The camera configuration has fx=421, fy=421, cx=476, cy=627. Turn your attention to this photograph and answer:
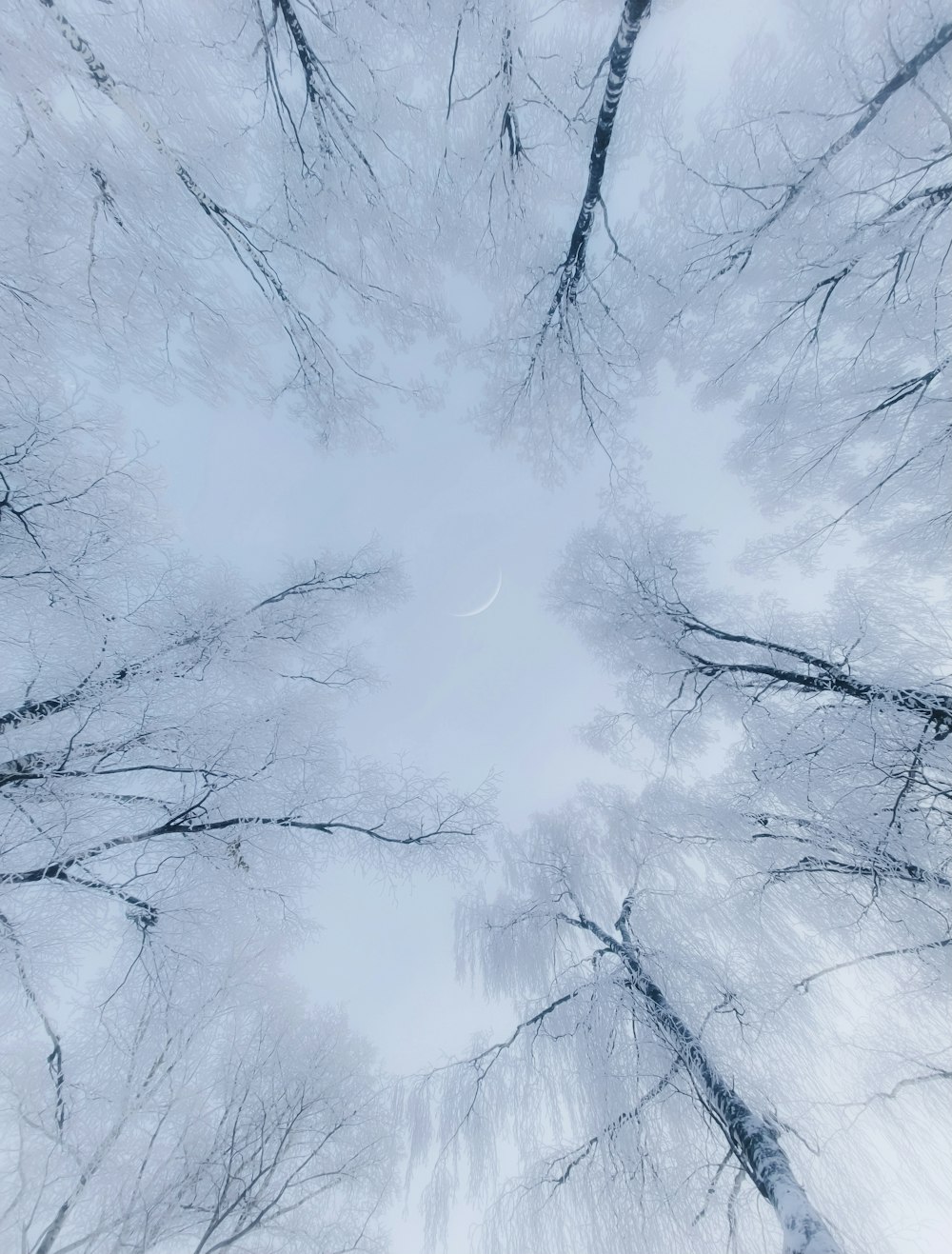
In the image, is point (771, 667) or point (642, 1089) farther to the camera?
point (771, 667)

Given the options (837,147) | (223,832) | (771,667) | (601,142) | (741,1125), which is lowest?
(741,1125)

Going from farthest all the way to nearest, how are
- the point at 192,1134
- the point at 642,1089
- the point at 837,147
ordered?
1. the point at 192,1134
2. the point at 642,1089
3. the point at 837,147

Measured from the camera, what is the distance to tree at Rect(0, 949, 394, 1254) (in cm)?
398

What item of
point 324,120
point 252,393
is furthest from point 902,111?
point 252,393

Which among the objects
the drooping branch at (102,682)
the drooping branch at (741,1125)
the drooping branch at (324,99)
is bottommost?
the drooping branch at (741,1125)

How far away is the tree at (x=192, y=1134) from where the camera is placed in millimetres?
3979

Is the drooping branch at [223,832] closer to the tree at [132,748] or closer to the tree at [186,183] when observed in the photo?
the tree at [132,748]

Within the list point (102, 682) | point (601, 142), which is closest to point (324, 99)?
point (601, 142)

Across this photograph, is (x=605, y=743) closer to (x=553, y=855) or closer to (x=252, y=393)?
(x=553, y=855)

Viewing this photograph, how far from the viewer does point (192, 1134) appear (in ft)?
14.9

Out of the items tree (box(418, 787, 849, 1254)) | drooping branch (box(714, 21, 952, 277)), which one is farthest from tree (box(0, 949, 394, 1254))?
drooping branch (box(714, 21, 952, 277))

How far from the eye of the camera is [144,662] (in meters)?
3.60

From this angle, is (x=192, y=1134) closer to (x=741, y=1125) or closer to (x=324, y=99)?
(x=741, y=1125)

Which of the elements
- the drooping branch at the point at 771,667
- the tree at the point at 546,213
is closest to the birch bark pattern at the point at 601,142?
the tree at the point at 546,213
